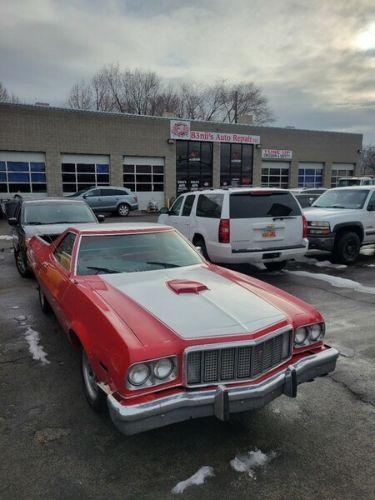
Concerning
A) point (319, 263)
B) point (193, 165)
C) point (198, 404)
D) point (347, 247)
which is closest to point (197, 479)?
point (198, 404)

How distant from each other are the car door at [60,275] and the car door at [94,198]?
17.5 m

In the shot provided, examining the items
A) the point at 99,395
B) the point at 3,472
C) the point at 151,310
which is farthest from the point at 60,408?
the point at 151,310

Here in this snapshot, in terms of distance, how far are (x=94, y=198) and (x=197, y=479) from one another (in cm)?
2114

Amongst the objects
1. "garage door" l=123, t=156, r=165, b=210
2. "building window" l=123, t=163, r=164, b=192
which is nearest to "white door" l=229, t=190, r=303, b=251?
"garage door" l=123, t=156, r=165, b=210

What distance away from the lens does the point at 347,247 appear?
9445 mm

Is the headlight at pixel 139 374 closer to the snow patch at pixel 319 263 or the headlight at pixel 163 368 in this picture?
the headlight at pixel 163 368

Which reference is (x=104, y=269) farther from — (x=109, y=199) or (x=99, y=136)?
(x=99, y=136)

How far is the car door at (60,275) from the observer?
385 centimetres

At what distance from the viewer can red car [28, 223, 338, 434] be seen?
98.3 inches

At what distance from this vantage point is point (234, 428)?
119 inches

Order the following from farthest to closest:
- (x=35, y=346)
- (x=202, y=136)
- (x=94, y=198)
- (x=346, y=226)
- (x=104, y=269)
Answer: (x=202, y=136) → (x=94, y=198) → (x=346, y=226) → (x=35, y=346) → (x=104, y=269)

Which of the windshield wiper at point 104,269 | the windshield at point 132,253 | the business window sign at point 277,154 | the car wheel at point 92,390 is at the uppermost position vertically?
the business window sign at point 277,154

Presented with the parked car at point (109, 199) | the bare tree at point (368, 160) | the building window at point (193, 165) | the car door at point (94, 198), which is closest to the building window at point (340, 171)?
the building window at point (193, 165)

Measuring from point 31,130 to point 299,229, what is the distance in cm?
2138
